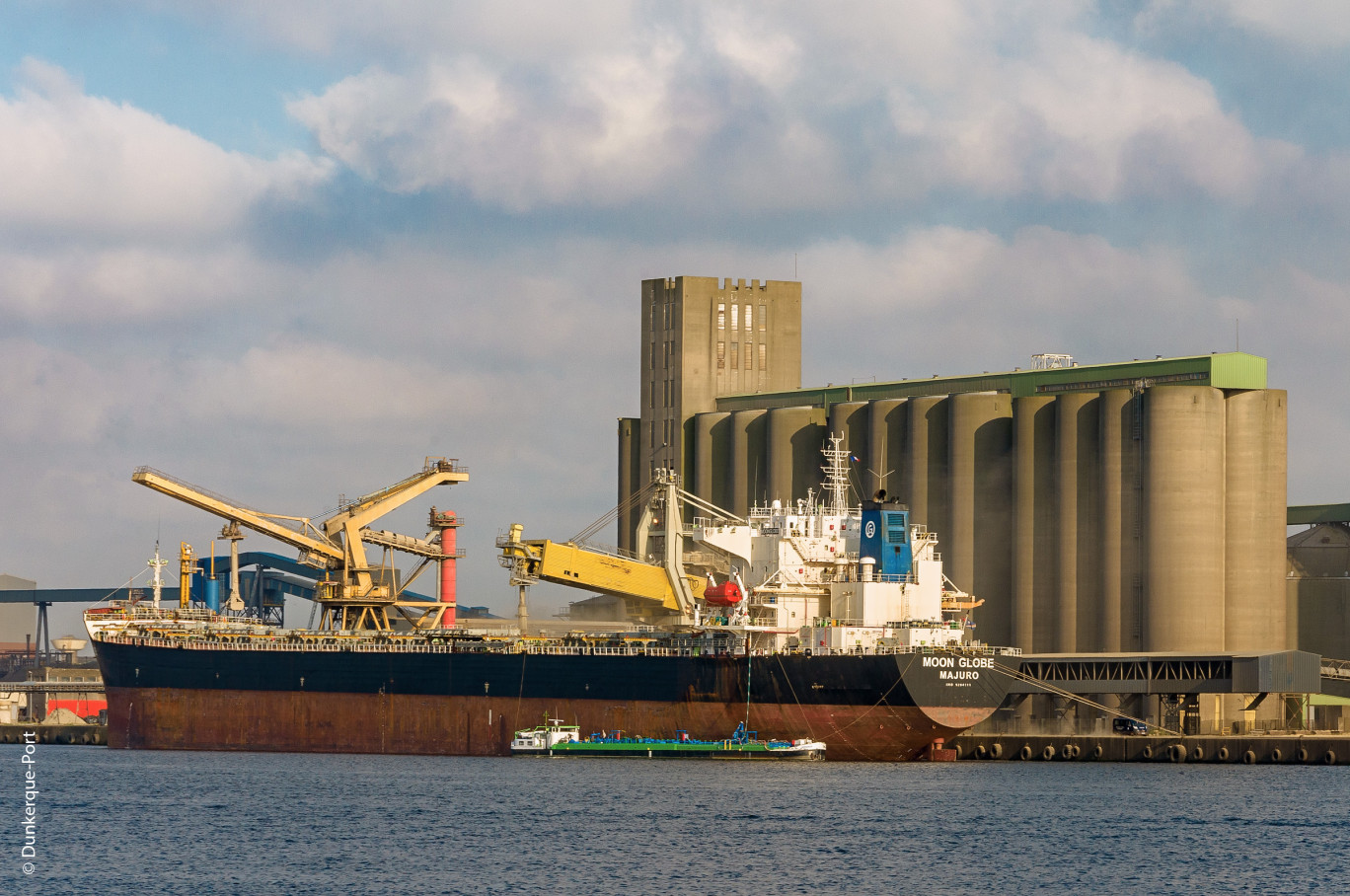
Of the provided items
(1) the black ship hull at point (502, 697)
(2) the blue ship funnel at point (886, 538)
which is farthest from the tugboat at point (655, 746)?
(2) the blue ship funnel at point (886, 538)

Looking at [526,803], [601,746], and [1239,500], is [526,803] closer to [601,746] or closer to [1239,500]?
[601,746]

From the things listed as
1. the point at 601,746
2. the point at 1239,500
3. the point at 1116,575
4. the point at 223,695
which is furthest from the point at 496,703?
the point at 1239,500

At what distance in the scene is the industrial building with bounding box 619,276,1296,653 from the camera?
71500mm

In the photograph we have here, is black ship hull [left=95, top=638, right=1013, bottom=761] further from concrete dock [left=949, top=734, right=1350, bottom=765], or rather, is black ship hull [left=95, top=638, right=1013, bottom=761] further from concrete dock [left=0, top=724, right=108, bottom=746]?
concrete dock [left=0, top=724, right=108, bottom=746]

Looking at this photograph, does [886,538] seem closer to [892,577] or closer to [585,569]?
[892,577]

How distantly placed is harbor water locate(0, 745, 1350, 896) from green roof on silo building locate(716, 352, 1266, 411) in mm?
20739

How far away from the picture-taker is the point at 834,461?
6184 centimetres

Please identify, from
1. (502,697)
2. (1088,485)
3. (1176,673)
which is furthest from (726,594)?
(1088,485)

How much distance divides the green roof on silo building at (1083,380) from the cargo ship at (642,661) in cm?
1760

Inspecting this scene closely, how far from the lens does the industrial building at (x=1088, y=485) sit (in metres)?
71.5

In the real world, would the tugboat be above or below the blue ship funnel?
below

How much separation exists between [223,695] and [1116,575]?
108ft

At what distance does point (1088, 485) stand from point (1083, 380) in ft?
17.0

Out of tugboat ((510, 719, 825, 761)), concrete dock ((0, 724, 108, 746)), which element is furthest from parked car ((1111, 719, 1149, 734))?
concrete dock ((0, 724, 108, 746))
